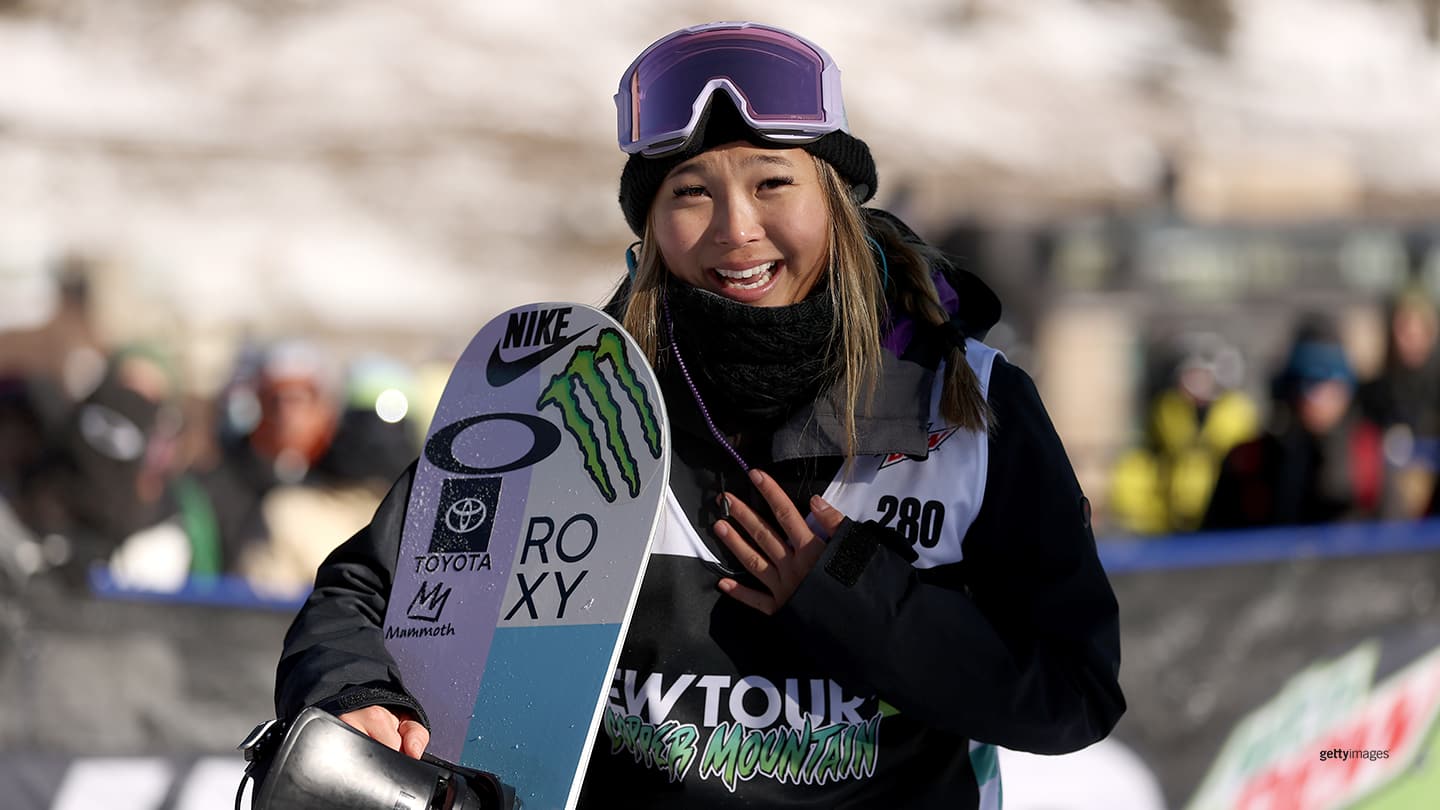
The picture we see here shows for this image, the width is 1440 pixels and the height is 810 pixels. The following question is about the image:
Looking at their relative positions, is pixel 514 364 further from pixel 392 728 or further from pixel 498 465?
pixel 392 728

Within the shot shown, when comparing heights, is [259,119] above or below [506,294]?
above

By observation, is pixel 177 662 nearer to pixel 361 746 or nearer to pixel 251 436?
pixel 251 436

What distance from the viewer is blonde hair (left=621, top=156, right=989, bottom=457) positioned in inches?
83.2

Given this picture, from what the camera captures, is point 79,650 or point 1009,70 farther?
point 1009,70

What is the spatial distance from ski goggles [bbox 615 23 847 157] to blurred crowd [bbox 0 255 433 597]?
3308 millimetres

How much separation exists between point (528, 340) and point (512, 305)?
34081 mm

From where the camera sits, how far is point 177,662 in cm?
453

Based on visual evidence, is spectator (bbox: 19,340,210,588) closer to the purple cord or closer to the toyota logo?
the toyota logo

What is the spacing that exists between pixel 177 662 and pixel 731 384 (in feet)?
9.75

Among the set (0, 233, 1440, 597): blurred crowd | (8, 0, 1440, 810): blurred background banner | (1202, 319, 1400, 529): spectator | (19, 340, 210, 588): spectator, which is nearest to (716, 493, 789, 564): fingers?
(8, 0, 1440, 810): blurred background banner

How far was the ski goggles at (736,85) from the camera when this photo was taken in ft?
7.12

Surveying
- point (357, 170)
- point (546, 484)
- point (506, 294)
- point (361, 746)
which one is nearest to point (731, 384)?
A: point (546, 484)

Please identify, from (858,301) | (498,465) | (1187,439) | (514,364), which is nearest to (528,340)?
(514,364)

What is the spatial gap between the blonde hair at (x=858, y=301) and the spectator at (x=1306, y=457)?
13.5 ft
